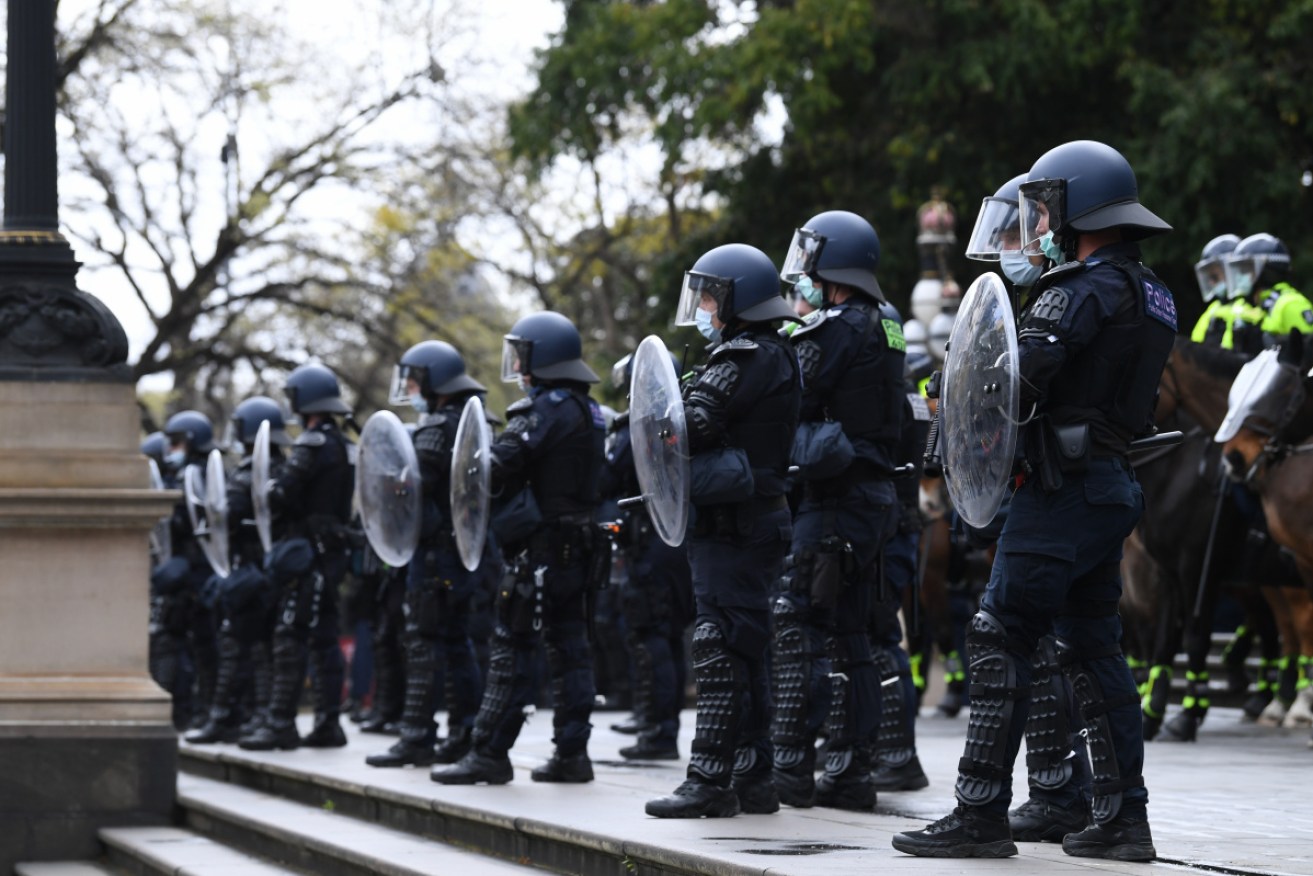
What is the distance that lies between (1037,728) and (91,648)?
17.9 ft

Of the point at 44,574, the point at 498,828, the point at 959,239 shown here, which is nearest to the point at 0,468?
the point at 44,574

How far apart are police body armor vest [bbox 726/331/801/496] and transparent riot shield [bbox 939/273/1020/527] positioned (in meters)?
1.51

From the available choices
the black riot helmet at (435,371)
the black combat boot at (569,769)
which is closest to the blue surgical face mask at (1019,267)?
the black combat boot at (569,769)

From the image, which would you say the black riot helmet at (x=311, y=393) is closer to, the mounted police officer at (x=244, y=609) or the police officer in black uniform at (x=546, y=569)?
the mounted police officer at (x=244, y=609)

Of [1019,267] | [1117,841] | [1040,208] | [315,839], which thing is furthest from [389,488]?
[1117,841]

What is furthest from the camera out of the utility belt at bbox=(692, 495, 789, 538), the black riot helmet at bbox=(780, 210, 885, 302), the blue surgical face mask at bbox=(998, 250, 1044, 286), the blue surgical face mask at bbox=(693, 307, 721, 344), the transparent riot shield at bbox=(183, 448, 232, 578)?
the transparent riot shield at bbox=(183, 448, 232, 578)

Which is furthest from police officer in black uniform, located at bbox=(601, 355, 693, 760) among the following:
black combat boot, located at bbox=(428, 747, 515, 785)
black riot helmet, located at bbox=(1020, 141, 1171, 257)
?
black riot helmet, located at bbox=(1020, 141, 1171, 257)

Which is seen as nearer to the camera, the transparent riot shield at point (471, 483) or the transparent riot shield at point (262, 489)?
the transparent riot shield at point (471, 483)

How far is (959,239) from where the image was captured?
23000 millimetres

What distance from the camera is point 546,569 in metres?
9.38

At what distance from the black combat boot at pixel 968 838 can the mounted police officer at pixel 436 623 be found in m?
4.96

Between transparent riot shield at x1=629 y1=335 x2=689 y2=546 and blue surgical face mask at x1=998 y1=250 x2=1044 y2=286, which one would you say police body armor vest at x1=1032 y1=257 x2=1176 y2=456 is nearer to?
blue surgical face mask at x1=998 y1=250 x2=1044 y2=286

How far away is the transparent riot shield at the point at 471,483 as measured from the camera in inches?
376

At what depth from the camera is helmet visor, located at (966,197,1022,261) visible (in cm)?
645
